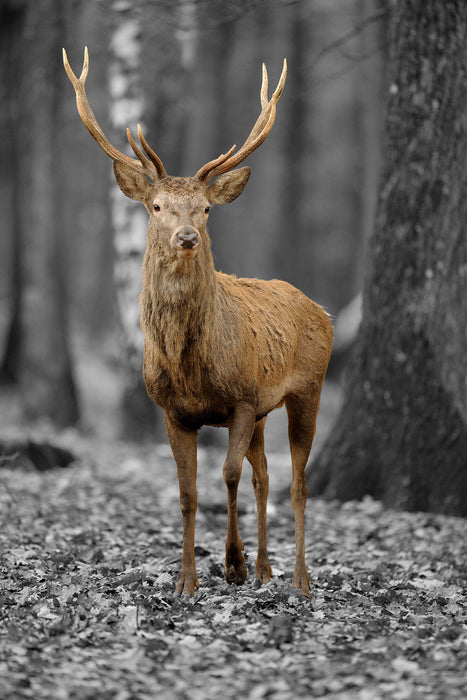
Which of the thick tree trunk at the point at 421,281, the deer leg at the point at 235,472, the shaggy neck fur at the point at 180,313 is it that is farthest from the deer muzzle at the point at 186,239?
the thick tree trunk at the point at 421,281

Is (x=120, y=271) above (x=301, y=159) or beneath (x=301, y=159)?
beneath

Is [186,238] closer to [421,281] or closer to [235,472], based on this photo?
[235,472]

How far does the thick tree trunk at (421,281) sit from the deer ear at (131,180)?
3.47 m

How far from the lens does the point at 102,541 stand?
23.5ft

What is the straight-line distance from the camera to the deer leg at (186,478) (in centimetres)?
587

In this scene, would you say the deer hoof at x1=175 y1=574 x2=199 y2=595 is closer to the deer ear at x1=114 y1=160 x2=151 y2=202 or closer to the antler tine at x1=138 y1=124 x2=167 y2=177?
the deer ear at x1=114 y1=160 x2=151 y2=202

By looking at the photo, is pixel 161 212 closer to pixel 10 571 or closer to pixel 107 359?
pixel 10 571

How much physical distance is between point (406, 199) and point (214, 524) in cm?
353

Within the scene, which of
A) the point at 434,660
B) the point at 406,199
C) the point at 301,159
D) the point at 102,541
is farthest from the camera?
the point at 301,159

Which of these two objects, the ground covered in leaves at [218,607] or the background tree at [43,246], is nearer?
the ground covered in leaves at [218,607]

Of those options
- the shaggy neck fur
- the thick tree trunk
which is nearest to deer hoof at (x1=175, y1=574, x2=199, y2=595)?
the shaggy neck fur

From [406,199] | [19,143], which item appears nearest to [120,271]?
[19,143]

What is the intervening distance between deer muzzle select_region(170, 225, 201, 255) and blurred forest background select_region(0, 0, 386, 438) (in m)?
4.87

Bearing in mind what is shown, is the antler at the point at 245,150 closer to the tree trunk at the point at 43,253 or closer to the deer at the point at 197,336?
the deer at the point at 197,336
